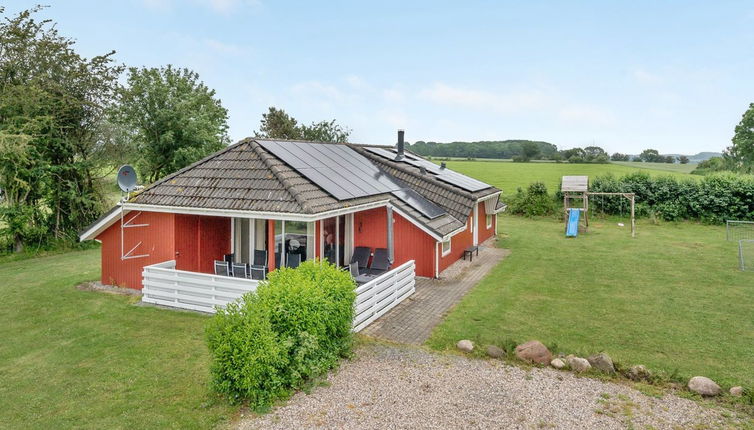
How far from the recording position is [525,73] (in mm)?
27266

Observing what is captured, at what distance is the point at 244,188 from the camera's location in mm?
12836

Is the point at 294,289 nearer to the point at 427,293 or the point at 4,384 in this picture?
the point at 4,384

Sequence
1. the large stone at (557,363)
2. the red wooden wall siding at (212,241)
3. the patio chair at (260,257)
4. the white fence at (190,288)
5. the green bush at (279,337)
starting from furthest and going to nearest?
the red wooden wall siding at (212,241) → the patio chair at (260,257) → the white fence at (190,288) → the large stone at (557,363) → the green bush at (279,337)

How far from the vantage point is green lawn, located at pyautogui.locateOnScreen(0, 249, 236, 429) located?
6.80m

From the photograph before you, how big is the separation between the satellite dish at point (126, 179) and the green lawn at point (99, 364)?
313 centimetres

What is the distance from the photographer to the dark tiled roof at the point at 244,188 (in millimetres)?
11938

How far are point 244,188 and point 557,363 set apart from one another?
892 centimetres

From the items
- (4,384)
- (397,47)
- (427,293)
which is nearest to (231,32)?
(397,47)

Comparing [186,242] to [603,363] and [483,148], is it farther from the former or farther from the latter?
[483,148]

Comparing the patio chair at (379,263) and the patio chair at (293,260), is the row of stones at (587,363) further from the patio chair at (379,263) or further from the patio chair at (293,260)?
the patio chair at (379,263)

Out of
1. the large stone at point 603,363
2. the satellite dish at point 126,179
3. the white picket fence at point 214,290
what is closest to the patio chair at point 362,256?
the white picket fence at point 214,290

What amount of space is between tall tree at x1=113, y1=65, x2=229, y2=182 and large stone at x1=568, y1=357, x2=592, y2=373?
24.3 metres

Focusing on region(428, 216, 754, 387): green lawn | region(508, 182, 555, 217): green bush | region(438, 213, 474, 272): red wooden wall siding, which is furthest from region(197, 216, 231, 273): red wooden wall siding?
region(508, 182, 555, 217): green bush

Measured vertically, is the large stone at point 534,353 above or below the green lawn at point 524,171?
below
